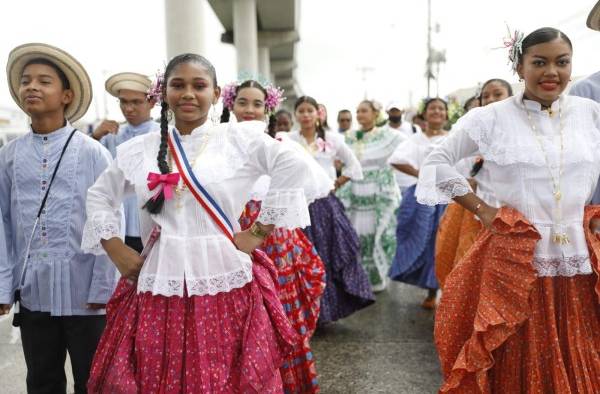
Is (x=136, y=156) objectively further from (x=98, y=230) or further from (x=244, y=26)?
(x=244, y=26)

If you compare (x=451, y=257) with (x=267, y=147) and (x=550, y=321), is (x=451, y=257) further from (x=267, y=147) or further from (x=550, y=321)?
(x=267, y=147)

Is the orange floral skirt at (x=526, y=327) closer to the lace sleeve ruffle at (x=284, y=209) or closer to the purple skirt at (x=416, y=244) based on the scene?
the lace sleeve ruffle at (x=284, y=209)

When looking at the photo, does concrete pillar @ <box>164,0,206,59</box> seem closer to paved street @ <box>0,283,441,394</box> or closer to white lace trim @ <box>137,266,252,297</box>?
paved street @ <box>0,283,441,394</box>

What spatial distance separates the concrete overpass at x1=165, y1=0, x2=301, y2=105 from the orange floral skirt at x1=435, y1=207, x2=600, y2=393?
516cm

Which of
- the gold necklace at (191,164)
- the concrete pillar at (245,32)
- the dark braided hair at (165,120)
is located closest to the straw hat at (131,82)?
the dark braided hair at (165,120)

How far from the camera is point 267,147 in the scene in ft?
7.50

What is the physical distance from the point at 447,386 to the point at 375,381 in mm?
1172

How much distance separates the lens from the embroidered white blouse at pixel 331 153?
522cm

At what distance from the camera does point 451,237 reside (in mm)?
3873

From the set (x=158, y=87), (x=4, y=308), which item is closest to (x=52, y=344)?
(x=4, y=308)

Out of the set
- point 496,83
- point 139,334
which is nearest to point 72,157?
point 139,334

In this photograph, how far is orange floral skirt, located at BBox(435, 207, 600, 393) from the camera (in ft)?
7.64

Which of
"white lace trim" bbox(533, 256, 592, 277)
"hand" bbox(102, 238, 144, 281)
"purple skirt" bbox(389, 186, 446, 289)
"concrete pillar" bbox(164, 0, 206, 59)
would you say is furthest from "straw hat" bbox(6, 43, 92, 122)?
"concrete pillar" bbox(164, 0, 206, 59)

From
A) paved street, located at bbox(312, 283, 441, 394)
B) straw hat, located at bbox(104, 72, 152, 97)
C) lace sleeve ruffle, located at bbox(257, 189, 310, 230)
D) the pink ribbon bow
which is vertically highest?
straw hat, located at bbox(104, 72, 152, 97)
